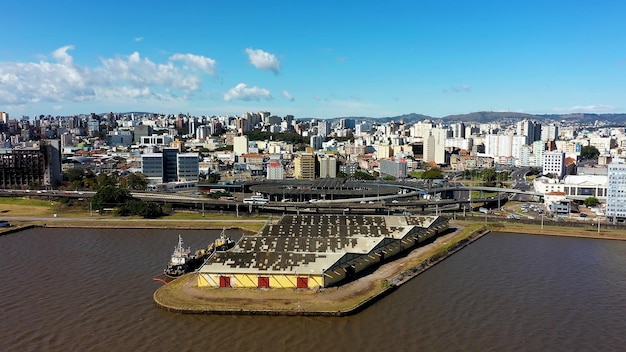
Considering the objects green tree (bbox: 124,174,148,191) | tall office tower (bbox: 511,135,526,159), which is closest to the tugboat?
green tree (bbox: 124,174,148,191)

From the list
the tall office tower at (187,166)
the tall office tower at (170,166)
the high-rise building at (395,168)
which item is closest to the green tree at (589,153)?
the high-rise building at (395,168)

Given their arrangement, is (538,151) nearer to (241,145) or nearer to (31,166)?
(241,145)

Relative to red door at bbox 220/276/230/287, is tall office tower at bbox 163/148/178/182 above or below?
above

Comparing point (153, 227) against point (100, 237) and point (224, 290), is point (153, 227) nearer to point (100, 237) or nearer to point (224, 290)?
point (100, 237)

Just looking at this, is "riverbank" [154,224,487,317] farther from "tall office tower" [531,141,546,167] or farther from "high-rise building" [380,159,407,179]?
"tall office tower" [531,141,546,167]

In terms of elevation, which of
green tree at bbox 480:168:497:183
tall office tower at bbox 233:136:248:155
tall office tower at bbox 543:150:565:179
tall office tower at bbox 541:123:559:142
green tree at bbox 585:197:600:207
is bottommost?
green tree at bbox 585:197:600:207

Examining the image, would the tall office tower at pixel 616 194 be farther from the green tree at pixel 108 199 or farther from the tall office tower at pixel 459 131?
the tall office tower at pixel 459 131

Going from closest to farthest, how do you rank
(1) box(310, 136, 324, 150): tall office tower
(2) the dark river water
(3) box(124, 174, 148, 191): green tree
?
(2) the dark river water < (3) box(124, 174, 148, 191): green tree < (1) box(310, 136, 324, 150): tall office tower
